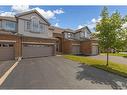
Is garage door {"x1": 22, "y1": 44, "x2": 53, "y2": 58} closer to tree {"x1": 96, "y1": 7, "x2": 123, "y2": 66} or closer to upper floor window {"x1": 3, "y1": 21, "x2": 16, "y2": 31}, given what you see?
upper floor window {"x1": 3, "y1": 21, "x2": 16, "y2": 31}

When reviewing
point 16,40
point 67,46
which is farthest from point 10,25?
point 67,46

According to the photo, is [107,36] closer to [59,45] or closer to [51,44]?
[51,44]

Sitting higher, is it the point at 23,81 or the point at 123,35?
the point at 123,35

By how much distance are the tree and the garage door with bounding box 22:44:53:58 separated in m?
11.1

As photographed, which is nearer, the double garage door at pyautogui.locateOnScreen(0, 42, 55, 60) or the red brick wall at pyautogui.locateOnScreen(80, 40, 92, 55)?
the double garage door at pyautogui.locateOnScreen(0, 42, 55, 60)

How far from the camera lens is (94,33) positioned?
20297 mm

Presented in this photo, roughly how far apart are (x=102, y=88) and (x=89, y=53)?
27356 mm

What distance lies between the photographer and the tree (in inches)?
733

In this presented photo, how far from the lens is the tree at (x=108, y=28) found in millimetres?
18609

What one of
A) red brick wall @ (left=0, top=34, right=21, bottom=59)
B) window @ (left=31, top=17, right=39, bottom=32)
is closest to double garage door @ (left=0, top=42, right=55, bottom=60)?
red brick wall @ (left=0, top=34, right=21, bottom=59)

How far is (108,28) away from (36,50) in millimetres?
12619

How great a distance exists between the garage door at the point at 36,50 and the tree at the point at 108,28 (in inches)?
437

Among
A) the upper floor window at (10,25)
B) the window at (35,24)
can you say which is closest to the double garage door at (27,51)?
the window at (35,24)
